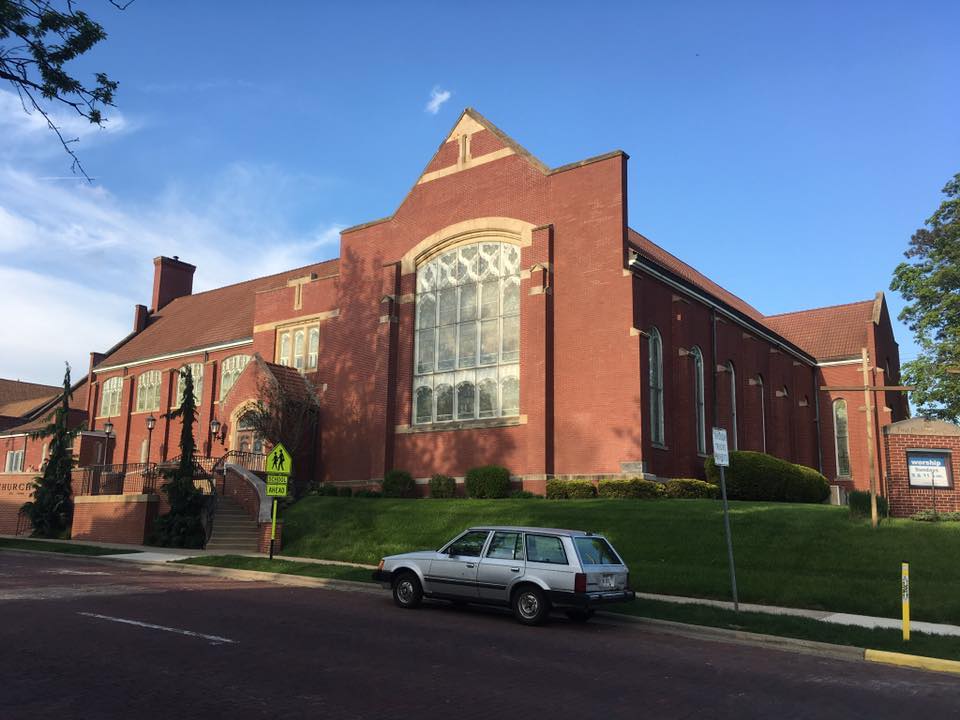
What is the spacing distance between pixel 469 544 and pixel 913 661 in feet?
21.4

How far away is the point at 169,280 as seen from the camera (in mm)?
57875

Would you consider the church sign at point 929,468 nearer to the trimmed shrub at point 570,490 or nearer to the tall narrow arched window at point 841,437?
the trimmed shrub at point 570,490

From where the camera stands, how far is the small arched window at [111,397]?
4953 centimetres

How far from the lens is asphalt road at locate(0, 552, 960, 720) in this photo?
271 inches

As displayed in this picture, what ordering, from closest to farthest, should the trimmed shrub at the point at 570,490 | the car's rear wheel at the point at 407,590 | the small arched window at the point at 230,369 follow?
1. the car's rear wheel at the point at 407,590
2. the trimmed shrub at the point at 570,490
3. the small arched window at the point at 230,369

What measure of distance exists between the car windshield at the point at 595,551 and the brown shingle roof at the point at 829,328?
36.2 meters

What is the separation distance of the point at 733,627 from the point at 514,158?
20940mm

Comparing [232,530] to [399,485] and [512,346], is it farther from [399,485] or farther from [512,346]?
[512,346]

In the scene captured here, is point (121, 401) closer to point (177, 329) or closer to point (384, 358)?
point (177, 329)

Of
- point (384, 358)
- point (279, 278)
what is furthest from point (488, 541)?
point (279, 278)

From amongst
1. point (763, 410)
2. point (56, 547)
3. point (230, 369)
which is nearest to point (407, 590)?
point (56, 547)

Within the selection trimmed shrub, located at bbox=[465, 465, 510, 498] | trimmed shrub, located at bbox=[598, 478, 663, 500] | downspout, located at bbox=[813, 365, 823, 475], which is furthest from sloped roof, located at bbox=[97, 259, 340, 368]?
downspout, located at bbox=[813, 365, 823, 475]

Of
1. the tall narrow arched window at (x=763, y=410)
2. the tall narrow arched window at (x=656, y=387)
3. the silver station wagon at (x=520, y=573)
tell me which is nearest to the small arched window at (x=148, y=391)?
the tall narrow arched window at (x=656, y=387)

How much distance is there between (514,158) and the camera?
29453 mm
